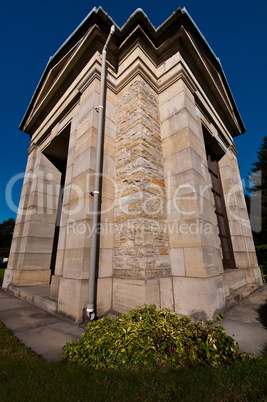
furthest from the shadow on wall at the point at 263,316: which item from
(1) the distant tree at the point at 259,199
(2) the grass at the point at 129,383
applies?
(1) the distant tree at the point at 259,199

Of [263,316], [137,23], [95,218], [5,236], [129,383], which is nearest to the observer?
[129,383]

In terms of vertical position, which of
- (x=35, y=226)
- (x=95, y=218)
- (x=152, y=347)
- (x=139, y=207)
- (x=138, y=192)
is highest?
(x=138, y=192)

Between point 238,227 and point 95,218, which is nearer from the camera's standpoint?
point 95,218

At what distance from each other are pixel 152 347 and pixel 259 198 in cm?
2674

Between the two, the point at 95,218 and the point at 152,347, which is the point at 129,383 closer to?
the point at 152,347

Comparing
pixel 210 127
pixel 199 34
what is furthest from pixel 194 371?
pixel 199 34

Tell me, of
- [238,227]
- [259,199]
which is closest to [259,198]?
[259,199]

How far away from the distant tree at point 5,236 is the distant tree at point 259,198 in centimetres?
5736

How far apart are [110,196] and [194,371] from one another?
388 centimetres

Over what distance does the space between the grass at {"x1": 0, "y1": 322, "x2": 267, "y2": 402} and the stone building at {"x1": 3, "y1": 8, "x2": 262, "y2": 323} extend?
5.19 feet

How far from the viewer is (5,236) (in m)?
57.5

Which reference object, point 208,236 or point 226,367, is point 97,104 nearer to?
point 208,236

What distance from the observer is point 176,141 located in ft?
17.3

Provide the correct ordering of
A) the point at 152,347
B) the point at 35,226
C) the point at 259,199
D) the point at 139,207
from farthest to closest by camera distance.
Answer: the point at 259,199 < the point at 35,226 < the point at 139,207 < the point at 152,347
